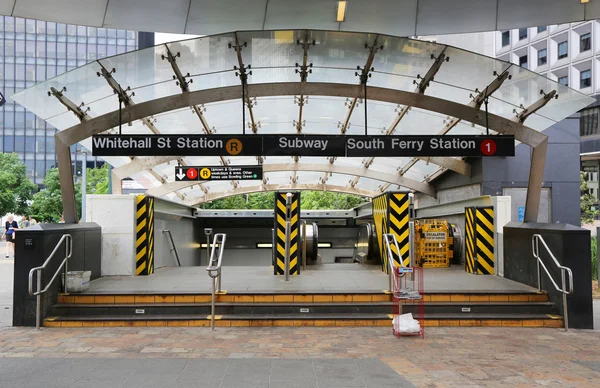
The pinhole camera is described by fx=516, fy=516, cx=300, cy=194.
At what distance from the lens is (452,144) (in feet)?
29.2

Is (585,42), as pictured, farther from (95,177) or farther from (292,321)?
(292,321)

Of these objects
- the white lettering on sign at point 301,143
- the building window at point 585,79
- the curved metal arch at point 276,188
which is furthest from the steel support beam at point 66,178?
the building window at point 585,79

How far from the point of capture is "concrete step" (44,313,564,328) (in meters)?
7.86

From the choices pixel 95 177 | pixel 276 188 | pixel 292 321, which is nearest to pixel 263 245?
pixel 276 188

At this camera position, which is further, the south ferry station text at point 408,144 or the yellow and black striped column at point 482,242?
the yellow and black striped column at point 482,242

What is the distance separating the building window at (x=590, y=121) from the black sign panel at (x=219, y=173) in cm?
3479

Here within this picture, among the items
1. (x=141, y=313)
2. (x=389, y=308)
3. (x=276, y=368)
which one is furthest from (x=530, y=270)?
(x=141, y=313)

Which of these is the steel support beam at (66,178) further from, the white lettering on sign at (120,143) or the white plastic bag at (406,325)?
the white plastic bag at (406,325)

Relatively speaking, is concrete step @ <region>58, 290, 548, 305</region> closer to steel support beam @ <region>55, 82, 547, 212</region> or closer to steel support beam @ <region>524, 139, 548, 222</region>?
steel support beam @ <region>524, 139, 548, 222</region>

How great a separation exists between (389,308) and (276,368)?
311 centimetres

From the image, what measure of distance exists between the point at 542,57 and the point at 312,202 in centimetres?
2596

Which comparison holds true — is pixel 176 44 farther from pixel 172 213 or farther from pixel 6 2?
pixel 172 213

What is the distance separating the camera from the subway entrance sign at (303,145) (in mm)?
8805

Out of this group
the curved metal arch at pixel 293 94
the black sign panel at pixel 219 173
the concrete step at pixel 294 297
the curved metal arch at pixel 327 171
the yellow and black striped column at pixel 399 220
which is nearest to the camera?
the concrete step at pixel 294 297
